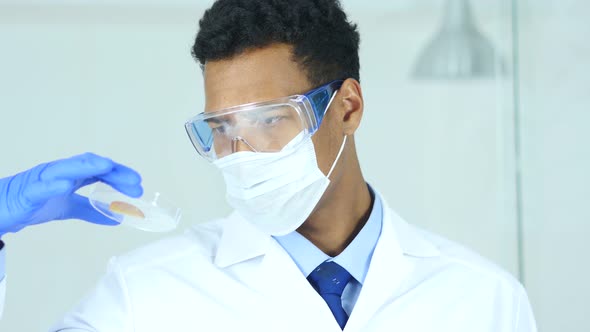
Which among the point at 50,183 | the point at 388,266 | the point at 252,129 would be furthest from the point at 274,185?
the point at 50,183

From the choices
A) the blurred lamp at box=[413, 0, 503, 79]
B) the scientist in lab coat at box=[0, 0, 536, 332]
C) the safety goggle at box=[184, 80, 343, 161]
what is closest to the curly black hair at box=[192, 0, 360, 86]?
the scientist in lab coat at box=[0, 0, 536, 332]

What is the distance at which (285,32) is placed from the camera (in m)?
1.60

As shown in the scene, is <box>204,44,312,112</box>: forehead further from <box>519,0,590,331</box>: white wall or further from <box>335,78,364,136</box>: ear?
<box>519,0,590,331</box>: white wall

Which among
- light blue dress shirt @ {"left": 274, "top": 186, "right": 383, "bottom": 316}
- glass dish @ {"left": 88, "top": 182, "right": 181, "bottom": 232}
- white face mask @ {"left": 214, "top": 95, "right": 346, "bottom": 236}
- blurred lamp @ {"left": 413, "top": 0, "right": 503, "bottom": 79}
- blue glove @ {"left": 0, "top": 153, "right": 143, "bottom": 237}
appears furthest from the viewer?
blurred lamp @ {"left": 413, "top": 0, "right": 503, "bottom": 79}

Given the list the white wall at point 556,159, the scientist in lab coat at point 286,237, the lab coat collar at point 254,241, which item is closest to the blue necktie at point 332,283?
the scientist in lab coat at point 286,237

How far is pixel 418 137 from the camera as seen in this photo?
125 inches

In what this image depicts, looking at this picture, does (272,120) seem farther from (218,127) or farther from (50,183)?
(50,183)

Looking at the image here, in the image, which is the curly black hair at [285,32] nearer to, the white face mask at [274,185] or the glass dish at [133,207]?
the white face mask at [274,185]

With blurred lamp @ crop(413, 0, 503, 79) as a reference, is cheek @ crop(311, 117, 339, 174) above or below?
below

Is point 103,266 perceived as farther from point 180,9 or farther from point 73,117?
point 180,9

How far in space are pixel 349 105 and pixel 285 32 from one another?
9.2 inches

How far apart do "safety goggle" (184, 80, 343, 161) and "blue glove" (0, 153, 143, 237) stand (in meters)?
0.23

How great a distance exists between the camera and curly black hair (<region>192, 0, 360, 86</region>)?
1.58 metres

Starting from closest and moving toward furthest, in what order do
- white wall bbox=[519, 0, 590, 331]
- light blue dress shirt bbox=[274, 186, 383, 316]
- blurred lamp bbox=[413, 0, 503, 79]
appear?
light blue dress shirt bbox=[274, 186, 383, 316] < white wall bbox=[519, 0, 590, 331] < blurred lamp bbox=[413, 0, 503, 79]
